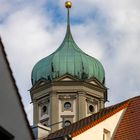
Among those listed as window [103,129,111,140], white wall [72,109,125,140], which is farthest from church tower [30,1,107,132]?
window [103,129,111,140]

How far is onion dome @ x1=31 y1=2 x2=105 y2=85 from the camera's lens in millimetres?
55969

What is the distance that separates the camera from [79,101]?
54344 millimetres

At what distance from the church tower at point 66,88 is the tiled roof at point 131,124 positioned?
1124 inches

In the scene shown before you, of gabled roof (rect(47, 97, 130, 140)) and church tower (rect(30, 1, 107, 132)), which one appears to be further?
church tower (rect(30, 1, 107, 132))

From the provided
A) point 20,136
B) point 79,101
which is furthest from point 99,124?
point 79,101

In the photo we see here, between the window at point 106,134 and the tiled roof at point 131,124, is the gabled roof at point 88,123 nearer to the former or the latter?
the tiled roof at point 131,124

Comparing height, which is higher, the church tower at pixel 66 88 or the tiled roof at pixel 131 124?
the church tower at pixel 66 88

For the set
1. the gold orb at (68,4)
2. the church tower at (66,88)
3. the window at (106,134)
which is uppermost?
the gold orb at (68,4)

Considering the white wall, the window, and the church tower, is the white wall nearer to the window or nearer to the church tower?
the window

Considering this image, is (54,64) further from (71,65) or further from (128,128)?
(128,128)

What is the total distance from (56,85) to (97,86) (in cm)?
358

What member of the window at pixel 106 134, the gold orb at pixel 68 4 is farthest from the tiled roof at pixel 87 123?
the gold orb at pixel 68 4

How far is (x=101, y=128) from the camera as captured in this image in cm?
2353

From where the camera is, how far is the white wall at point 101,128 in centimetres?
2262
